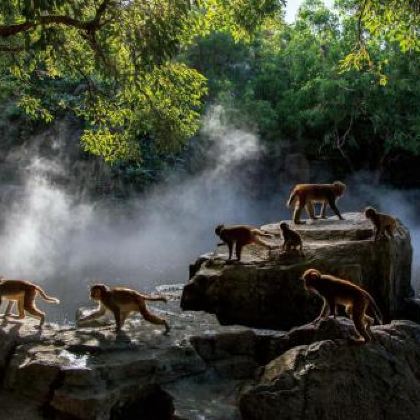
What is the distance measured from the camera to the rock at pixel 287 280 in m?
9.34

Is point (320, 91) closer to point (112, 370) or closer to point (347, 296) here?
point (347, 296)

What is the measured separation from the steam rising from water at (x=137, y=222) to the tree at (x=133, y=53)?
4.88 metres

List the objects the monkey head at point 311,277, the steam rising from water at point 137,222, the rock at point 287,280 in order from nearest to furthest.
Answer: the monkey head at point 311,277
the rock at point 287,280
the steam rising from water at point 137,222

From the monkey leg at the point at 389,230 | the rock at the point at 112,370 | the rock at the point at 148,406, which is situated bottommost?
the rock at the point at 148,406

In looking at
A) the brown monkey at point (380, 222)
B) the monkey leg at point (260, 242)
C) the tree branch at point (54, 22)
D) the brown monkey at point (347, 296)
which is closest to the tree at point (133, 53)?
the tree branch at point (54, 22)

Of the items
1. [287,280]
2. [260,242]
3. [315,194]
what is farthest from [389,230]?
[260,242]

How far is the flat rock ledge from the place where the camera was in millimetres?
6375

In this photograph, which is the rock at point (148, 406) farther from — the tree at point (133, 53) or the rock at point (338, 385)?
the tree at point (133, 53)

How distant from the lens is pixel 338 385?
6.46 meters

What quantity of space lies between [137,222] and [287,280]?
646 inches

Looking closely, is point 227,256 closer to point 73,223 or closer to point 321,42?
point 73,223

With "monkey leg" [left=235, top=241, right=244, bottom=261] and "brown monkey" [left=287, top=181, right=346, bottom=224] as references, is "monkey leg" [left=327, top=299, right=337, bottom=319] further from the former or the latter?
"brown monkey" [left=287, top=181, right=346, bottom=224]

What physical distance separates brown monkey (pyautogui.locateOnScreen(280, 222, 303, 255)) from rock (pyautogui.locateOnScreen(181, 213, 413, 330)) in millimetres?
161

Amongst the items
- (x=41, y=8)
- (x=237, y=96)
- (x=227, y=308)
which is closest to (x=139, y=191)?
(x=237, y=96)
